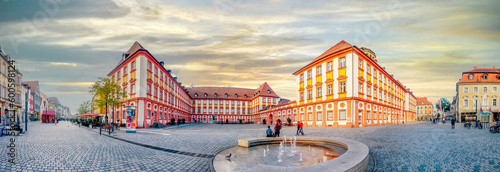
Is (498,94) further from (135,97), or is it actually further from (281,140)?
(135,97)

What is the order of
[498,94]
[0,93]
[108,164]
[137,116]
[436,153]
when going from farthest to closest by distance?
[498,94] → [0,93] → [137,116] → [436,153] → [108,164]

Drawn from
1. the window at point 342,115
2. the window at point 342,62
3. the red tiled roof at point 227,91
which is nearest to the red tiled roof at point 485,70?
the window at point 342,62

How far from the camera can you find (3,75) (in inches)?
1831

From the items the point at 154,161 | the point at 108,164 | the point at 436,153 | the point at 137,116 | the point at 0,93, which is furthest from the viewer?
the point at 0,93

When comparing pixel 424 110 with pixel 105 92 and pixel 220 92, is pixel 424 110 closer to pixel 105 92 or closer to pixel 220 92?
pixel 220 92

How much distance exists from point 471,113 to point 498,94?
6.84 m

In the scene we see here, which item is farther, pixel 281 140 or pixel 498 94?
pixel 498 94

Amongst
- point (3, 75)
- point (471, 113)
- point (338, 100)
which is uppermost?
point (3, 75)

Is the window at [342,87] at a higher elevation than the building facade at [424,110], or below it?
A: higher

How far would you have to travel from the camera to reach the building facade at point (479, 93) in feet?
195

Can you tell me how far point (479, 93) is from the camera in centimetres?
6072

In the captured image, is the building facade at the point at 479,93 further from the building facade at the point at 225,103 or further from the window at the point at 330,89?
the building facade at the point at 225,103

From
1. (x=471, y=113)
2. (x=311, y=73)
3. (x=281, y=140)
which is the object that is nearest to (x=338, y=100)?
(x=311, y=73)

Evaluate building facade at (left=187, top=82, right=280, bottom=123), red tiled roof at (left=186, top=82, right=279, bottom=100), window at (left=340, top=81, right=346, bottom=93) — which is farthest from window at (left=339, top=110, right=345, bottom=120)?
red tiled roof at (left=186, top=82, right=279, bottom=100)
